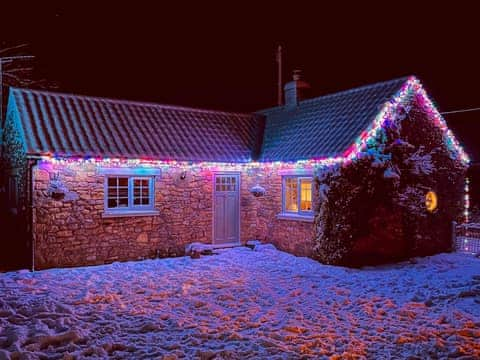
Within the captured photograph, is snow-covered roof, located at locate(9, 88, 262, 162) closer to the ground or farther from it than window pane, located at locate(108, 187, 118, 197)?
farther from it

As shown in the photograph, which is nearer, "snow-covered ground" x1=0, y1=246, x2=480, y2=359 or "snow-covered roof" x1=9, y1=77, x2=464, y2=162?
"snow-covered ground" x1=0, y1=246, x2=480, y2=359

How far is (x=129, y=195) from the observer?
12180 mm

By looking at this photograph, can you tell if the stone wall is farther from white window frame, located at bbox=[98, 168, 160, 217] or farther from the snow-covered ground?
the snow-covered ground

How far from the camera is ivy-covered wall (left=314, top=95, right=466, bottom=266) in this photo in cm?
1123

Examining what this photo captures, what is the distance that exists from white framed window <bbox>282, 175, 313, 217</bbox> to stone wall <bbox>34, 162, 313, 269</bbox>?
0.26m

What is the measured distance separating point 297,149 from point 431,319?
6.94 m

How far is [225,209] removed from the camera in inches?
547

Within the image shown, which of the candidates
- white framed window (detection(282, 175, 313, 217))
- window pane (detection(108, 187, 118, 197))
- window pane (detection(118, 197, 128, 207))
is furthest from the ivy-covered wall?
window pane (detection(108, 187, 118, 197))

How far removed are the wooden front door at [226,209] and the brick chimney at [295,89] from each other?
12.6 ft

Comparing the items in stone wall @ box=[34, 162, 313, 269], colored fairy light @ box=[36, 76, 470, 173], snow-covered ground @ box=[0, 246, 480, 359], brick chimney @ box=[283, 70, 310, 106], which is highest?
brick chimney @ box=[283, 70, 310, 106]

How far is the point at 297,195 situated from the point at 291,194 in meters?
0.39

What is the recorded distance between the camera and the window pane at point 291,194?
1326 cm

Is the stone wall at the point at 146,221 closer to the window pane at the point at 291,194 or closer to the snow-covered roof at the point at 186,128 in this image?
the window pane at the point at 291,194

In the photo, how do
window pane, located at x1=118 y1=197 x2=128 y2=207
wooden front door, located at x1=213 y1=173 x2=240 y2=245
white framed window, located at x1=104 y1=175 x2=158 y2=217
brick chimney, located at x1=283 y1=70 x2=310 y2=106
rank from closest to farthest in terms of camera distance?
1. white framed window, located at x1=104 y1=175 x2=158 y2=217
2. window pane, located at x1=118 y1=197 x2=128 y2=207
3. wooden front door, located at x1=213 y1=173 x2=240 y2=245
4. brick chimney, located at x1=283 y1=70 x2=310 y2=106
